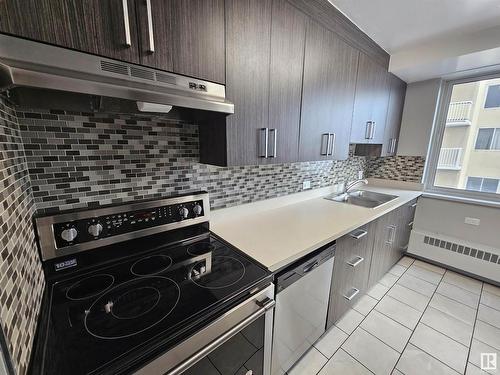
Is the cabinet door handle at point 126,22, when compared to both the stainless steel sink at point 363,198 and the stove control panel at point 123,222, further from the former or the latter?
the stainless steel sink at point 363,198

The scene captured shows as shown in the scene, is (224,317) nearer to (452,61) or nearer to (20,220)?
(20,220)

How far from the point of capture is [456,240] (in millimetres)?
2328

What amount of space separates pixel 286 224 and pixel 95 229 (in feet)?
3.50

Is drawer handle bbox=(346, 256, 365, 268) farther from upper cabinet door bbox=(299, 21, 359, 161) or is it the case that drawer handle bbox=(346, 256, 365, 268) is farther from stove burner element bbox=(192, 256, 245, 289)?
stove burner element bbox=(192, 256, 245, 289)

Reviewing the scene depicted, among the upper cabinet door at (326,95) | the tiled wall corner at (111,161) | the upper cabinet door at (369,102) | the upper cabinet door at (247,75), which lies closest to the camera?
the tiled wall corner at (111,161)

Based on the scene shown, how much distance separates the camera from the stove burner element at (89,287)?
78 centimetres

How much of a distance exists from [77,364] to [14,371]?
0.13 meters

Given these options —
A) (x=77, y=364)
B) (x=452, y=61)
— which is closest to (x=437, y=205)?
(x=452, y=61)

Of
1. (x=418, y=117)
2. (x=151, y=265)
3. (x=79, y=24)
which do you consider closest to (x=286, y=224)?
(x=151, y=265)

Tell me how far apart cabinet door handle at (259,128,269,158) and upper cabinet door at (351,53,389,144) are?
1.07 meters

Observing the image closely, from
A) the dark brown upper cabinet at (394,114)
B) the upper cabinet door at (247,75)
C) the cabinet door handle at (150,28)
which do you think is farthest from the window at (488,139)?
the cabinet door handle at (150,28)

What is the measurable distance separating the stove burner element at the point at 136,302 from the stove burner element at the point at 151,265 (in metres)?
0.11

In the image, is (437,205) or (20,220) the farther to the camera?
(437,205)

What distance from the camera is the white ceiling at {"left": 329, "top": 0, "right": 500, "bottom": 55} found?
1402 millimetres
